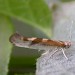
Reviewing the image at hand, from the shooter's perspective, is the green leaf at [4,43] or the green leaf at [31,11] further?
the green leaf at [31,11]

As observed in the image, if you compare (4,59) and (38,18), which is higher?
(38,18)

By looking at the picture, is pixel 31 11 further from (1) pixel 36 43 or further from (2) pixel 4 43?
(1) pixel 36 43

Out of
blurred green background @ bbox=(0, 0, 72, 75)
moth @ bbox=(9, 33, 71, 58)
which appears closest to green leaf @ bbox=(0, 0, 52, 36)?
blurred green background @ bbox=(0, 0, 72, 75)

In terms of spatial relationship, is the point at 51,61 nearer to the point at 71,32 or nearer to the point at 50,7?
the point at 71,32

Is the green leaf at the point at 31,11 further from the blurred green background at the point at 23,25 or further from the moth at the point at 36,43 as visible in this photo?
the moth at the point at 36,43

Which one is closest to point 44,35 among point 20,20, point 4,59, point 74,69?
point 20,20

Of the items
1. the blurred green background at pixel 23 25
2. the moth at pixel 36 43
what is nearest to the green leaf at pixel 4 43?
the blurred green background at pixel 23 25
